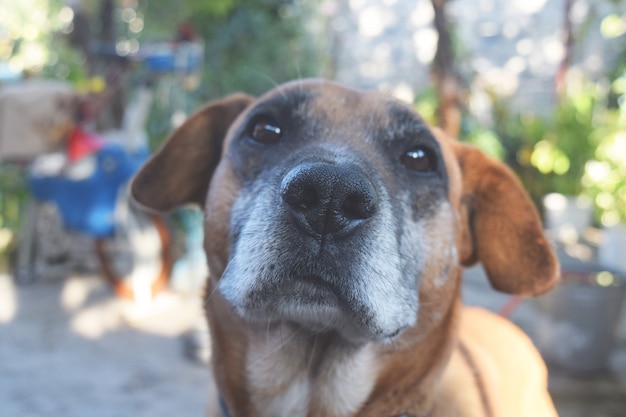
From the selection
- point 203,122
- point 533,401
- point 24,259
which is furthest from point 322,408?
point 24,259

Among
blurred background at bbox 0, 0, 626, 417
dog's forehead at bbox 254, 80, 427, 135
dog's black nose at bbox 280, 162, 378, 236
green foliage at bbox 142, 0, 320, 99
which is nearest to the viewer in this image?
dog's black nose at bbox 280, 162, 378, 236

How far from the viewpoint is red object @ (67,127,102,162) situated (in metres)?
4.67

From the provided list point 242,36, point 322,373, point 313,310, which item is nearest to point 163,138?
point 242,36

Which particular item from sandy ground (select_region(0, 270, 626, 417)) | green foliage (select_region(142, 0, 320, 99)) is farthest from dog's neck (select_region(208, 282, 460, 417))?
green foliage (select_region(142, 0, 320, 99))

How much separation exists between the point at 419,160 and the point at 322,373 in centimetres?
73

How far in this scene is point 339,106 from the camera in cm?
181

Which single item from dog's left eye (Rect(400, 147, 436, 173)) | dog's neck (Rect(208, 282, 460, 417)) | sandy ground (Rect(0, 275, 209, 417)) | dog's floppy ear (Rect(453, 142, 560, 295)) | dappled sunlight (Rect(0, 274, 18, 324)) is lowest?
dappled sunlight (Rect(0, 274, 18, 324))

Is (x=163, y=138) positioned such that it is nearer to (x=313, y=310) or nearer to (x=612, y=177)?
(x=612, y=177)

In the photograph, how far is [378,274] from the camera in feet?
4.53

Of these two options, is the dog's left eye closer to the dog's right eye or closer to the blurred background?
the dog's right eye

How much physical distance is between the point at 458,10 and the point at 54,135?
20.7ft

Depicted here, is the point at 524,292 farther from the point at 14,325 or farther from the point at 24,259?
the point at 24,259

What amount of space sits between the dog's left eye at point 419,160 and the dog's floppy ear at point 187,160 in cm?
65

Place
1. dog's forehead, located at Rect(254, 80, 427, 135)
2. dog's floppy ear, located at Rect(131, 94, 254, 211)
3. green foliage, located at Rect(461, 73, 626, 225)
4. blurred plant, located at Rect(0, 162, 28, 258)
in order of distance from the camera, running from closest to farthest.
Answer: dog's forehead, located at Rect(254, 80, 427, 135) < dog's floppy ear, located at Rect(131, 94, 254, 211) < green foliage, located at Rect(461, 73, 626, 225) < blurred plant, located at Rect(0, 162, 28, 258)
